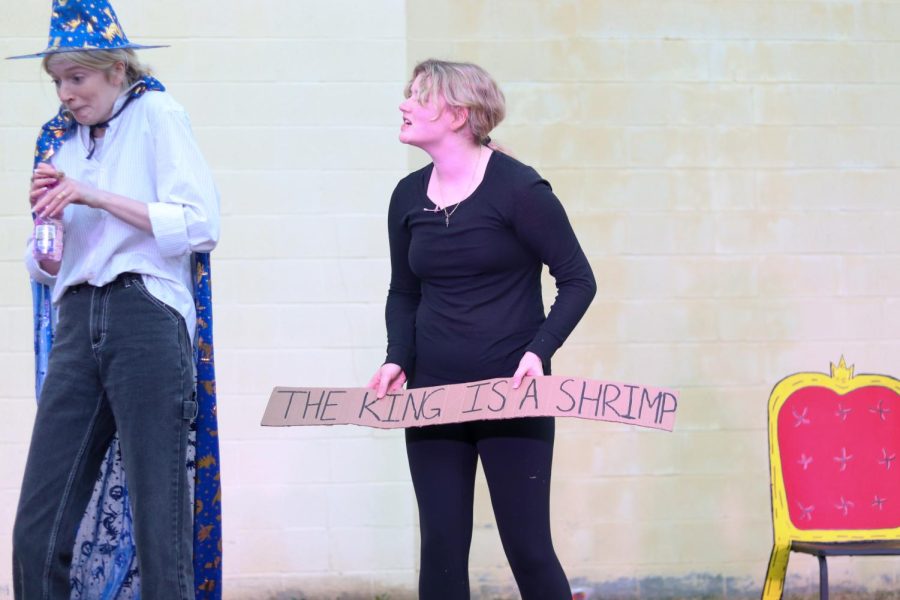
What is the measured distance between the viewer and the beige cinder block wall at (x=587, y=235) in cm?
472

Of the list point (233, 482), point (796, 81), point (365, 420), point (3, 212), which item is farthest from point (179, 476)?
point (796, 81)

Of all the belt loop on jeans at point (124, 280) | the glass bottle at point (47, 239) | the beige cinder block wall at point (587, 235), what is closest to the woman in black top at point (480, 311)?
the belt loop on jeans at point (124, 280)

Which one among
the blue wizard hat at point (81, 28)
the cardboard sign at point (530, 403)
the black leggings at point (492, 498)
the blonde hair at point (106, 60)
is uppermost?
the blue wizard hat at point (81, 28)

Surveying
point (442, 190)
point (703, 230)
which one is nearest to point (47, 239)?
point (442, 190)

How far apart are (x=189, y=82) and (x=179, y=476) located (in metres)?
2.18

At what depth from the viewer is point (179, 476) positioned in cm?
298

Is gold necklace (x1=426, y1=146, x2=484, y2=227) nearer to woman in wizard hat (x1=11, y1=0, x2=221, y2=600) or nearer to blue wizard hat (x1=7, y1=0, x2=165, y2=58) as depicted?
woman in wizard hat (x1=11, y1=0, x2=221, y2=600)

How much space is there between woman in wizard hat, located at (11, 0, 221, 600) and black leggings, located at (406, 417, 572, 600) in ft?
2.00

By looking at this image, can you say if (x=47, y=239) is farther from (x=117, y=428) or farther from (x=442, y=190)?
(x=442, y=190)

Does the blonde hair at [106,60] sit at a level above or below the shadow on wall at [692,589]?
above

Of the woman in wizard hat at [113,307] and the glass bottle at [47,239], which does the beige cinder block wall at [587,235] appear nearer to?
the woman in wizard hat at [113,307]

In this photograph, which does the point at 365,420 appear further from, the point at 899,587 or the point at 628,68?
the point at 899,587

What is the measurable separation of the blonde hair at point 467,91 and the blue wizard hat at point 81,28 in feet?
2.53

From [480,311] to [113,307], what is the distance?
2.97ft
